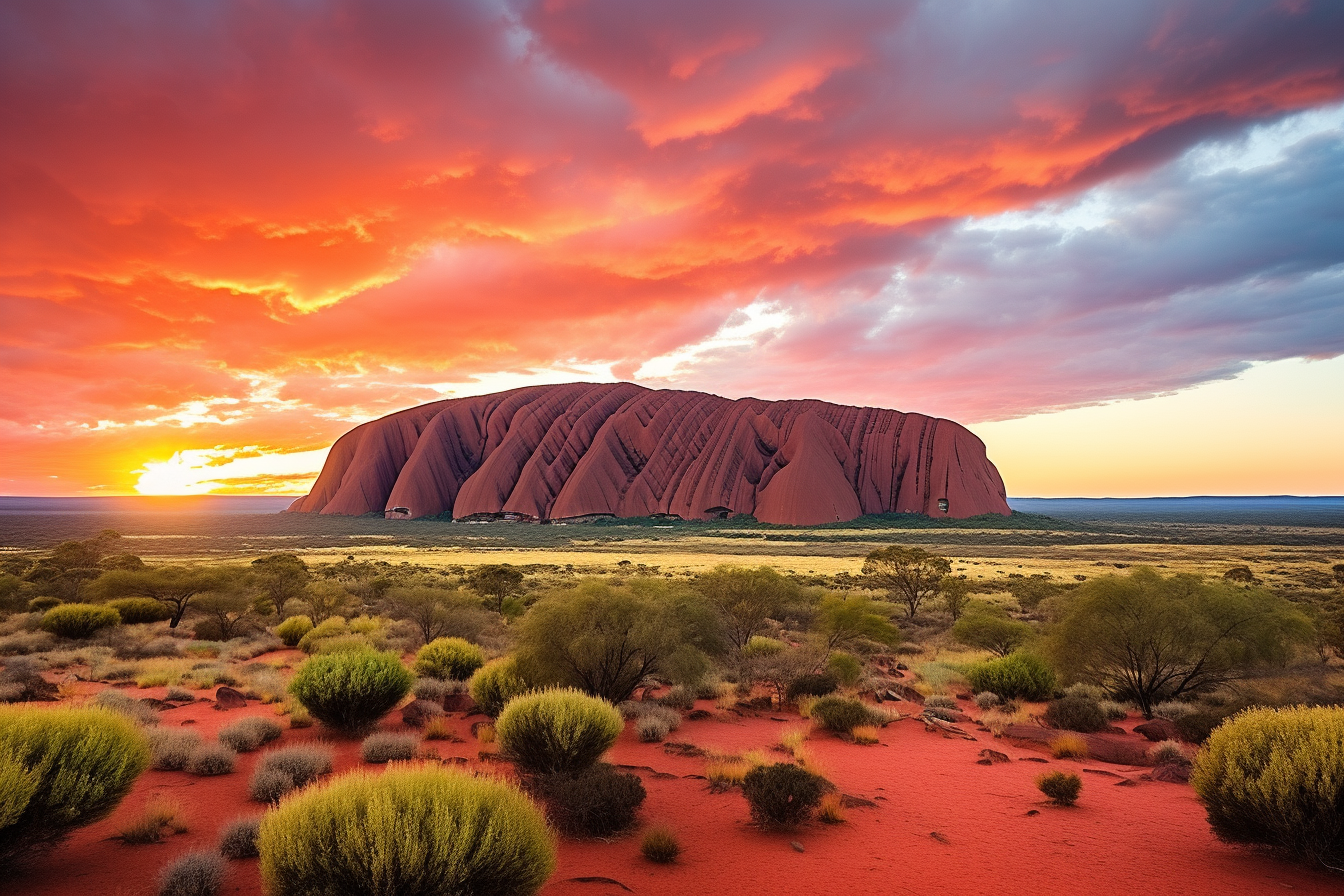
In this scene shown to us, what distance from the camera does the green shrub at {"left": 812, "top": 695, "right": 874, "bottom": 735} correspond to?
1196cm

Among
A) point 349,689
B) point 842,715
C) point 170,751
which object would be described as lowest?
point 842,715

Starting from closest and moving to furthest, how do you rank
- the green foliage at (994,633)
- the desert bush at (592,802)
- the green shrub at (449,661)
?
the desert bush at (592,802), the green shrub at (449,661), the green foliage at (994,633)

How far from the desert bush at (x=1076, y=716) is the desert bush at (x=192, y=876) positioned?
13.6 m

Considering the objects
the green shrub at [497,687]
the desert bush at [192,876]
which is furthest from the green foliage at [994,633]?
the desert bush at [192,876]

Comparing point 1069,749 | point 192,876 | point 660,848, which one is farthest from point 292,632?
point 1069,749

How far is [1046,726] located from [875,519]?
273ft

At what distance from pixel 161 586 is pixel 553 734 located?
22.0 metres

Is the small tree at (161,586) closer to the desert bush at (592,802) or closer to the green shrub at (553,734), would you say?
the green shrub at (553,734)

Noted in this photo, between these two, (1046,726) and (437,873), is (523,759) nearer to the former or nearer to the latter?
(437,873)

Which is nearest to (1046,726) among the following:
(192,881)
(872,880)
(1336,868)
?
(1336,868)

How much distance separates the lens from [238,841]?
6363 mm

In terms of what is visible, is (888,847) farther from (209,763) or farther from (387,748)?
(209,763)

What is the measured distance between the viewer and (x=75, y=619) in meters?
19.0

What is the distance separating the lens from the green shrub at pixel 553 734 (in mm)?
8570
